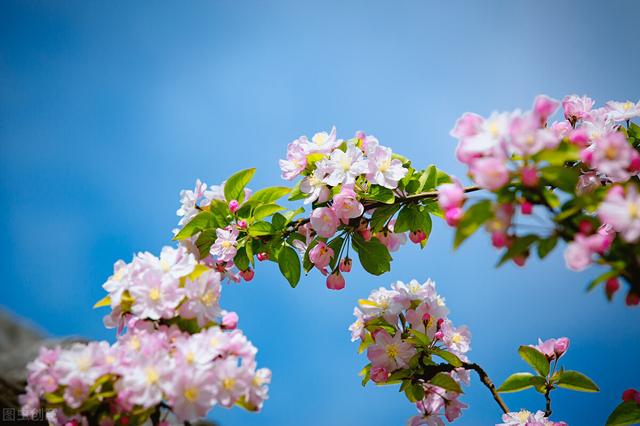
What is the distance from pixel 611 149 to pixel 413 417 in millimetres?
1077

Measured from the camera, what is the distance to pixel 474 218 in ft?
2.78

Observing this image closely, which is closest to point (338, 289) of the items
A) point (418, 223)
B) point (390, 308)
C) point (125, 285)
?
point (390, 308)

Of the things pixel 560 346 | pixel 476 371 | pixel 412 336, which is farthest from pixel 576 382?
pixel 412 336

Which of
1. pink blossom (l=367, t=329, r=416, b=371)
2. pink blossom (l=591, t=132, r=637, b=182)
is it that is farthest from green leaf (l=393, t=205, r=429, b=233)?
pink blossom (l=591, t=132, r=637, b=182)

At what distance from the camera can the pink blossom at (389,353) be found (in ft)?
4.91

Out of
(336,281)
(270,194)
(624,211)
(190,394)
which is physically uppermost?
(270,194)

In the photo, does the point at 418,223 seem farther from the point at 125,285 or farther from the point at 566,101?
the point at 125,285

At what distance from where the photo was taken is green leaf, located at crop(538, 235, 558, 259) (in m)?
0.88

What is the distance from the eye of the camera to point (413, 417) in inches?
64.2

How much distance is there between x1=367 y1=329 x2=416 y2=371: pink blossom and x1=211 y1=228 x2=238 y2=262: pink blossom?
496mm

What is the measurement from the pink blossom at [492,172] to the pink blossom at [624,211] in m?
0.15

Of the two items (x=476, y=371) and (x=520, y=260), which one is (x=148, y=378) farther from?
(x=476, y=371)

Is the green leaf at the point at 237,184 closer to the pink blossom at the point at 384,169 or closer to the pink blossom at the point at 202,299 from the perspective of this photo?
the pink blossom at the point at 384,169

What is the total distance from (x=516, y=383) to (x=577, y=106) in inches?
33.3
